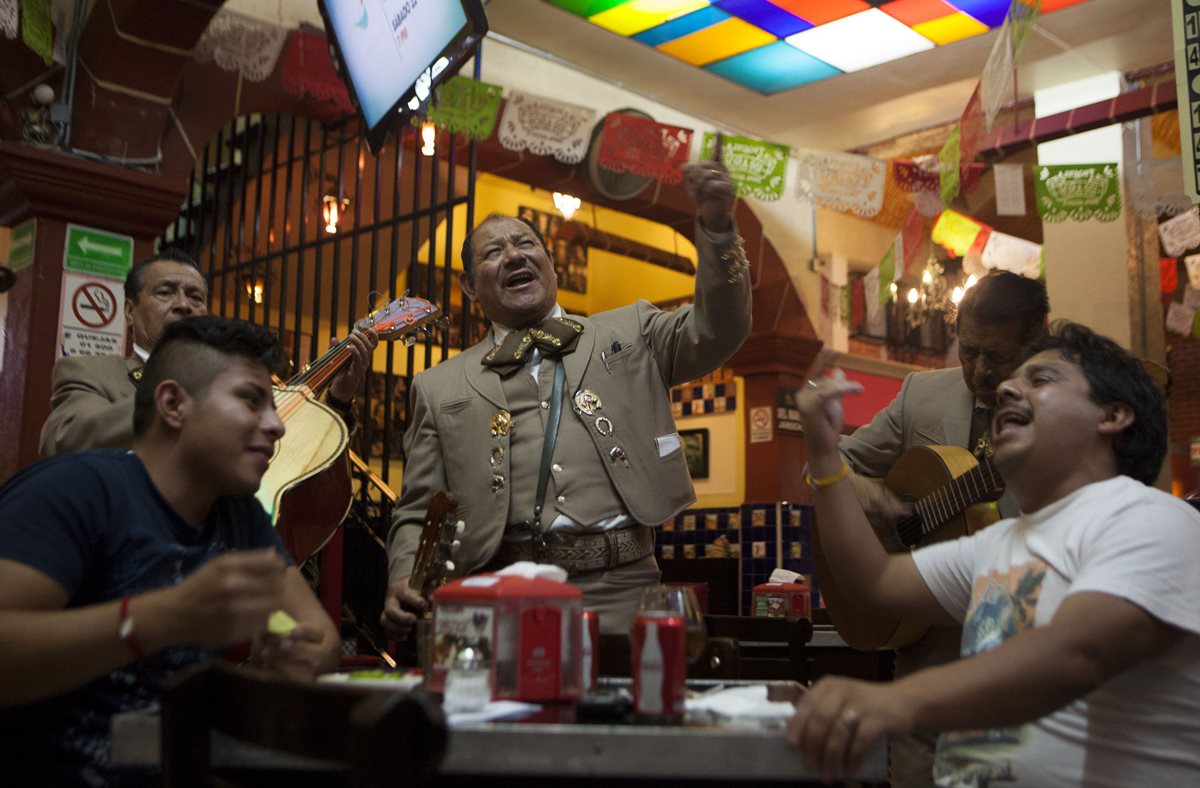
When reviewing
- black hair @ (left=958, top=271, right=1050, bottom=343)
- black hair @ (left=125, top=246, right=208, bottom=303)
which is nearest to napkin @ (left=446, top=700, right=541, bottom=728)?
black hair @ (left=958, top=271, right=1050, bottom=343)

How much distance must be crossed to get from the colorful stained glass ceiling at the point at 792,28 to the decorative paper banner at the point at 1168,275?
9.40 ft

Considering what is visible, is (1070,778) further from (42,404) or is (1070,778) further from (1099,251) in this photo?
(1099,251)

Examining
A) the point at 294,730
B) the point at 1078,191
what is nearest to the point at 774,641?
the point at 294,730

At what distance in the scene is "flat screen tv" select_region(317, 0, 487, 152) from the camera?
4023 mm

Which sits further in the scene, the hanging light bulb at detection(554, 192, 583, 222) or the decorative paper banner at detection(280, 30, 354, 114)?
the hanging light bulb at detection(554, 192, 583, 222)

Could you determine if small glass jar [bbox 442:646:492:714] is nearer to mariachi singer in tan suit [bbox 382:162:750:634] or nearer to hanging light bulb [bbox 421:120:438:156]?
mariachi singer in tan suit [bbox 382:162:750:634]

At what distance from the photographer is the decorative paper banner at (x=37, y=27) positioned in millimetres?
4543

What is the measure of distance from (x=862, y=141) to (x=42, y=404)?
21.4 feet

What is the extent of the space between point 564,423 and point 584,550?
13.3 inches

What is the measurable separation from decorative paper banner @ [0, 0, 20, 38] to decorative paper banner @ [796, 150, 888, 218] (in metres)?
4.56

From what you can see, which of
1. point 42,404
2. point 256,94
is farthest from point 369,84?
point 42,404

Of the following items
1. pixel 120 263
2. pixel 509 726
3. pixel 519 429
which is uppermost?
pixel 120 263

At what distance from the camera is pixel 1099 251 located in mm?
8867

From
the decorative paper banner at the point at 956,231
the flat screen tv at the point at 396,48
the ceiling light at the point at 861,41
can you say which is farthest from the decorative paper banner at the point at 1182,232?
the flat screen tv at the point at 396,48
